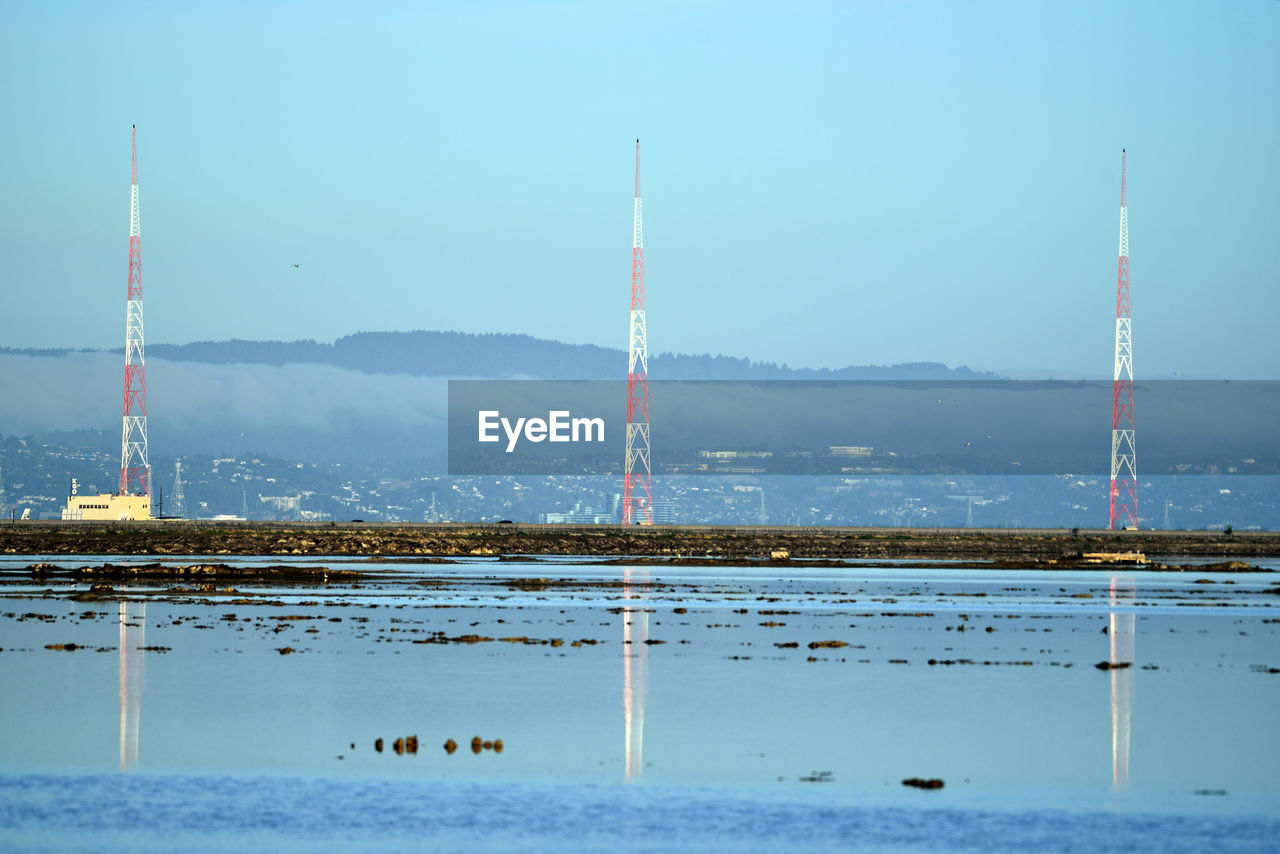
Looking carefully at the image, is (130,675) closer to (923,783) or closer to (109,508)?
(923,783)

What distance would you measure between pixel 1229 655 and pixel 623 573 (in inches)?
1650

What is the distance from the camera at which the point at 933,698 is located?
32062 millimetres

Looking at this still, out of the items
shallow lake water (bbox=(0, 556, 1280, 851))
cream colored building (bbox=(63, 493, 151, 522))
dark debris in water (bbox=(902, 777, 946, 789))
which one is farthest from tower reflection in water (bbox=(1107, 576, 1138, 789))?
cream colored building (bbox=(63, 493, 151, 522))

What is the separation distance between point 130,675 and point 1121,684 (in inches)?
841

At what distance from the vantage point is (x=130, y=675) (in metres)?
33.2

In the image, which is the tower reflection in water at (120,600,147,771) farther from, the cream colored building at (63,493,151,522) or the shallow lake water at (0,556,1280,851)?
the cream colored building at (63,493,151,522)

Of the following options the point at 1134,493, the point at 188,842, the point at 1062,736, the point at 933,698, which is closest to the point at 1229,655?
the point at 933,698

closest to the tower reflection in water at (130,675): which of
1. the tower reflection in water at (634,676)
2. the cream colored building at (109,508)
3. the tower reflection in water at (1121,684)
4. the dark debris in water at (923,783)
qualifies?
the tower reflection in water at (634,676)

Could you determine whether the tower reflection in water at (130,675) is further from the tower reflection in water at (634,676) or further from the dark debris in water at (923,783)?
the dark debris in water at (923,783)

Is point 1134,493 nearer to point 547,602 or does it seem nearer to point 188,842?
point 547,602

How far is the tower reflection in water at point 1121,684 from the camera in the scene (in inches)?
977

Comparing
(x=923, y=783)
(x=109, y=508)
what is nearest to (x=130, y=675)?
(x=923, y=783)

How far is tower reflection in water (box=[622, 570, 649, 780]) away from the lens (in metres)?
25.4

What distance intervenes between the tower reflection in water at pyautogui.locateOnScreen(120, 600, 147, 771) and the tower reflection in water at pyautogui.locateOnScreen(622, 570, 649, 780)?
7.63 meters
